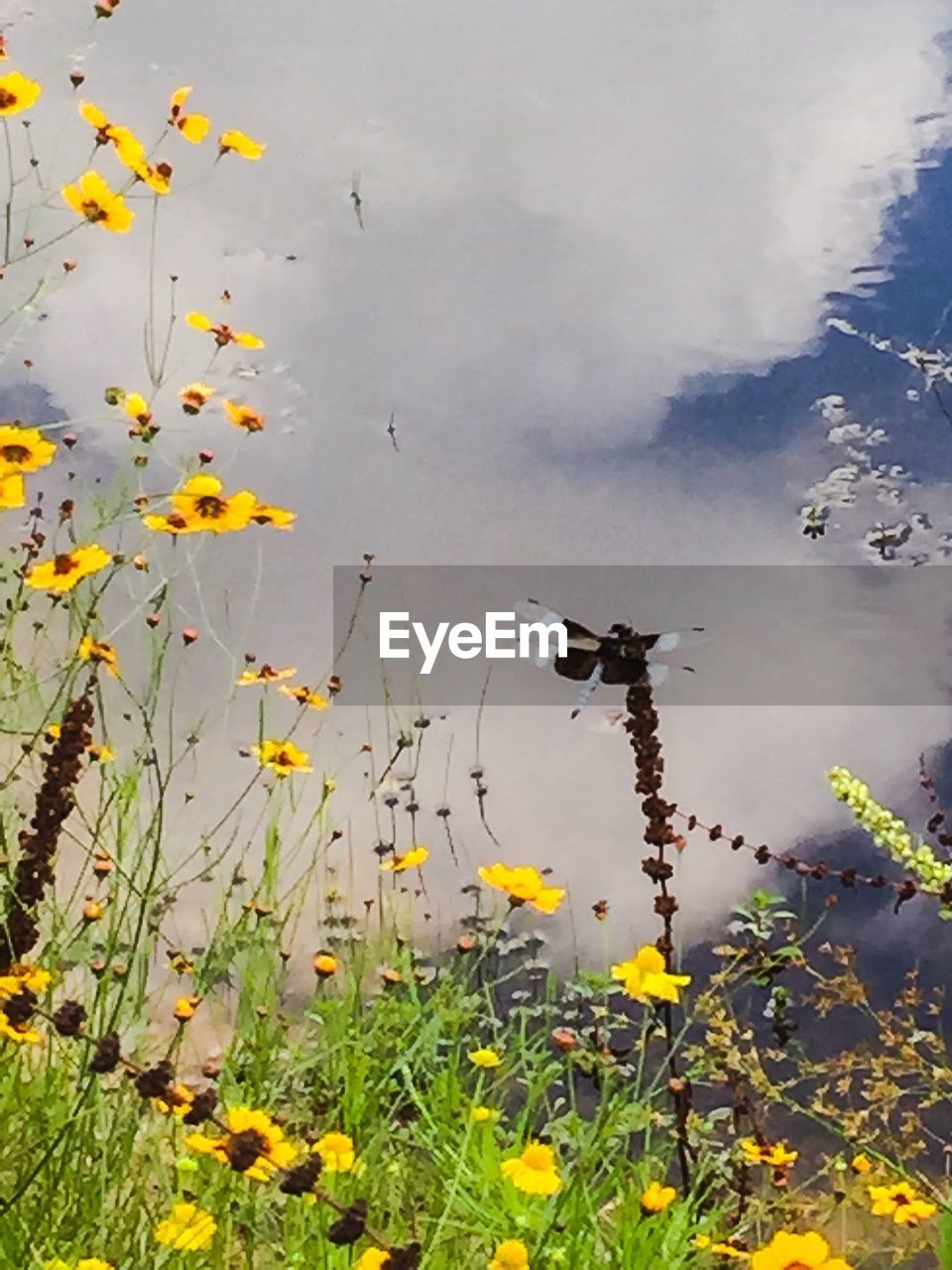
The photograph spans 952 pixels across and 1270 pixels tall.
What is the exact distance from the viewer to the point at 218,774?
1690 mm

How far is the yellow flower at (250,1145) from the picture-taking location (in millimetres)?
489

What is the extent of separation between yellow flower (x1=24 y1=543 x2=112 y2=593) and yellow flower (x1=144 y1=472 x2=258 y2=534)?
0.15 feet

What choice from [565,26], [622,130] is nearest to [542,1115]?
[622,130]

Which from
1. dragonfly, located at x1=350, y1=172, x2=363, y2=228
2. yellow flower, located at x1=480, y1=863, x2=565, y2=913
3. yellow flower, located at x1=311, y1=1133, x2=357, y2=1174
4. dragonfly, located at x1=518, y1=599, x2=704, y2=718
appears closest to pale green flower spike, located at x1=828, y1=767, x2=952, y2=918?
dragonfly, located at x1=518, y1=599, x2=704, y2=718

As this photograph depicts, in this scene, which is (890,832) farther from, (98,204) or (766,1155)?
(98,204)

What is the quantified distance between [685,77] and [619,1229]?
1493mm

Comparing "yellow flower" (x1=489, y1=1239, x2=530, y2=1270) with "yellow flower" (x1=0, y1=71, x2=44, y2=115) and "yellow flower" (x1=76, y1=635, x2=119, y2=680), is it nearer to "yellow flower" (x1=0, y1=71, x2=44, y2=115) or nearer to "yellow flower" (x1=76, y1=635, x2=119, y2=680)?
"yellow flower" (x1=76, y1=635, x2=119, y2=680)

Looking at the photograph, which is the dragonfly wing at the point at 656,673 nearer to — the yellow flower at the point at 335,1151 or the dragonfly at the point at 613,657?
the dragonfly at the point at 613,657

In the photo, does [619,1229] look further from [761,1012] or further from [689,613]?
[689,613]

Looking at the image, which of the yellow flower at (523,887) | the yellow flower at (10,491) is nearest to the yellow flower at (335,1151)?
the yellow flower at (523,887)

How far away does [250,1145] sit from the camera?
0.49 meters

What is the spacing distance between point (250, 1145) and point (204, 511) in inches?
20.9

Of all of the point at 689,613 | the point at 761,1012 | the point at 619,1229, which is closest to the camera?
the point at 619,1229

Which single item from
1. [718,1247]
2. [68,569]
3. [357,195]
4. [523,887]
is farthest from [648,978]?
[357,195]
